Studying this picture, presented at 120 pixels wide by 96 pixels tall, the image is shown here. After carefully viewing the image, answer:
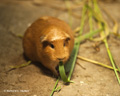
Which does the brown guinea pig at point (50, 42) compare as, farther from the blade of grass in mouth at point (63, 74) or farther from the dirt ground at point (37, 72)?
the dirt ground at point (37, 72)

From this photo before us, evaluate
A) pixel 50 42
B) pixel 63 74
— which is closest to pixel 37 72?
pixel 63 74

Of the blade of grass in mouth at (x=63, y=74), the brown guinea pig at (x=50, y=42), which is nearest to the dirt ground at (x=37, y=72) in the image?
the blade of grass in mouth at (x=63, y=74)

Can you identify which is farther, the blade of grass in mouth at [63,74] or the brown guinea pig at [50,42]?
the blade of grass in mouth at [63,74]

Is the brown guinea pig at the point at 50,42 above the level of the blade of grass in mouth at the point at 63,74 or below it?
above

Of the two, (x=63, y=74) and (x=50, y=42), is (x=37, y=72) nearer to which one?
(x=63, y=74)

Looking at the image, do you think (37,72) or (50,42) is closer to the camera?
(50,42)

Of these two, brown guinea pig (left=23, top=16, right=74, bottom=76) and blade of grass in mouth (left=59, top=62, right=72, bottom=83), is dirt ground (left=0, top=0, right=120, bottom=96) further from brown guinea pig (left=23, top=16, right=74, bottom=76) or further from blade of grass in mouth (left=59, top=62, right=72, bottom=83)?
brown guinea pig (left=23, top=16, right=74, bottom=76)
